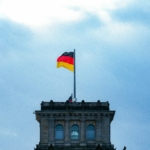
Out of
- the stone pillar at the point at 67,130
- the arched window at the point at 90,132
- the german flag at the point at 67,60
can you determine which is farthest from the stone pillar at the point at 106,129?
the german flag at the point at 67,60

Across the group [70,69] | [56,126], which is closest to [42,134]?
[56,126]

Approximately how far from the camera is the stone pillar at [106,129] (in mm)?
164500

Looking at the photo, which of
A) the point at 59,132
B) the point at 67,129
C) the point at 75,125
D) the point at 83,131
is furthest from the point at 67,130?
the point at 83,131

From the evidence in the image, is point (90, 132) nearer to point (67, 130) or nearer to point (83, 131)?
point (83, 131)

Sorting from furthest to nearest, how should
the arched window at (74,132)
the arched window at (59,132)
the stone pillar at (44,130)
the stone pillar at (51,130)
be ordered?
the arched window at (74,132), the arched window at (59,132), the stone pillar at (51,130), the stone pillar at (44,130)

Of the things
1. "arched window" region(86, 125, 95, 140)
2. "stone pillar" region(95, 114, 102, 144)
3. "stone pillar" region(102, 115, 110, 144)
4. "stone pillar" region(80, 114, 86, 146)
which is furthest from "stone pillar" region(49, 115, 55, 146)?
"stone pillar" region(102, 115, 110, 144)

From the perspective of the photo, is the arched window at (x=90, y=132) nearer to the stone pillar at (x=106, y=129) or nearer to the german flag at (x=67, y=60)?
the stone pillar at (x=106, y=129)

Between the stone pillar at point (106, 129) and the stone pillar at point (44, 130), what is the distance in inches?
397

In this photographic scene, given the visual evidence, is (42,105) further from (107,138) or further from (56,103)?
(107,138)

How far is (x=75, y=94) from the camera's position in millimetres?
172375

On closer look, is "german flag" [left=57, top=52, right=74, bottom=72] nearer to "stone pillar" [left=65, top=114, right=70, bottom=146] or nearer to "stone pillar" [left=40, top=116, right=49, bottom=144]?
"stone pillar" [left=65, top=114, right=70, bottom=146]

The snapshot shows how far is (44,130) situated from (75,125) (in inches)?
222

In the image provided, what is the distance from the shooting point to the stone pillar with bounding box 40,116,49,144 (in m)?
164

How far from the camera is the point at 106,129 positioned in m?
165
